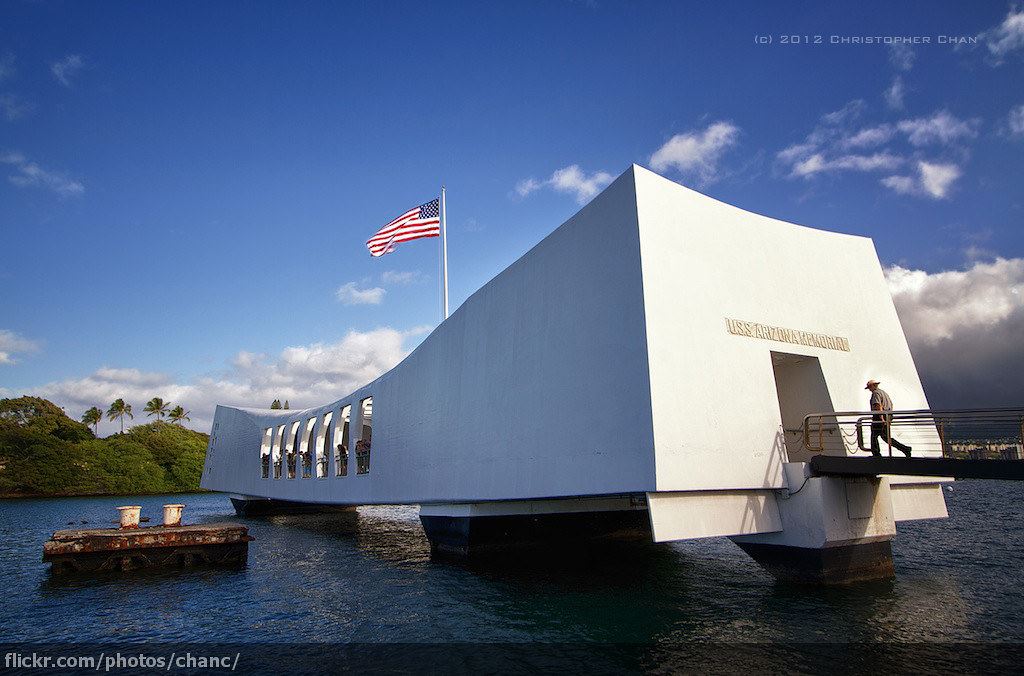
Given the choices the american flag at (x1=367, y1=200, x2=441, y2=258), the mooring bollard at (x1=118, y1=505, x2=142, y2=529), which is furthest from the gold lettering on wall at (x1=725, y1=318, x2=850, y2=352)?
the mooring bollard at (x1=118, y1=505, x2=142, y2=529)

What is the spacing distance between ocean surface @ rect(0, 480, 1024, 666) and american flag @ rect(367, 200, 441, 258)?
9.73m

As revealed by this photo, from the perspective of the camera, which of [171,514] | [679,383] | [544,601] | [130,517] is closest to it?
[679,383]

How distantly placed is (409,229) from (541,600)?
12492mm

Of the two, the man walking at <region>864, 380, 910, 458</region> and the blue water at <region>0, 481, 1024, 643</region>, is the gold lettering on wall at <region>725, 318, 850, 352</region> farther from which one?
the blue water at <region>0, 481, 1024, 643</region>

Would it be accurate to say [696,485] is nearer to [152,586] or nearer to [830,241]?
[830,241]

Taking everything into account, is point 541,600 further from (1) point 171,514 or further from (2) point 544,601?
(1) point 171,514

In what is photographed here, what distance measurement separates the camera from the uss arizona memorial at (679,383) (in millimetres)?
9617

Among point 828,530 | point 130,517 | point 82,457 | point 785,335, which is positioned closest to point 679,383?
point 785,335

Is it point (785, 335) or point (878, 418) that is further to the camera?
point (785, 335)

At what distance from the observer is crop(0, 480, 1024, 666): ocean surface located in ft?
28.6

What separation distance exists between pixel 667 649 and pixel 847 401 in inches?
260

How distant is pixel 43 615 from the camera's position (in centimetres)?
1108

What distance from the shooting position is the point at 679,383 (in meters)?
9.59

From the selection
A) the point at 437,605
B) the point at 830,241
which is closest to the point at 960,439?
the point at 830,241
